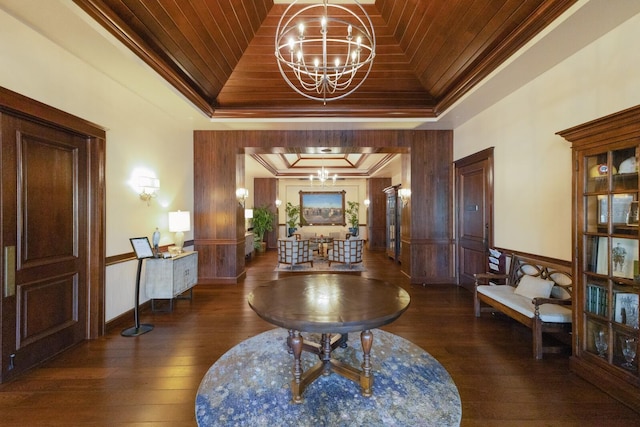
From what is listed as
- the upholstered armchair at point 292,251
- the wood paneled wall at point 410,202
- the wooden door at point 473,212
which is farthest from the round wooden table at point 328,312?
the upholstered armchair at point 292,251

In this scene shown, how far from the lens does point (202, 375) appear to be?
2.42 m

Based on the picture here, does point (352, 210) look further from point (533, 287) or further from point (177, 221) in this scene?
point (533, 287)

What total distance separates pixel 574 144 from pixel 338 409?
283 centimetres

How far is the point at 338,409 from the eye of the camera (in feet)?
6.48

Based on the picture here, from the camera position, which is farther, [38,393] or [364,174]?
[364,174]

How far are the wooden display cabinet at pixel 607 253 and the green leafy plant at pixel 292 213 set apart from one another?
376 inches

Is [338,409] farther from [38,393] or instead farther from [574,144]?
[574,144]

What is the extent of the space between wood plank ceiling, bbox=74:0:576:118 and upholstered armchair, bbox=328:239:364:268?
3.17m

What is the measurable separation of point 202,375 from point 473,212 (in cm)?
450

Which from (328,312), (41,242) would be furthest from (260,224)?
(328,312)

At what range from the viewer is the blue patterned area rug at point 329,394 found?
1.89 meters

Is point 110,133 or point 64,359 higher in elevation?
point 110,133

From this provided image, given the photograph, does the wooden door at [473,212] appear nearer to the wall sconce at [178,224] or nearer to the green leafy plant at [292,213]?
the wall sconce at [178,224]

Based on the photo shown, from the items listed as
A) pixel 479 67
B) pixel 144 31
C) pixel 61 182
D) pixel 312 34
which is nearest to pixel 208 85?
pixel 144 31
